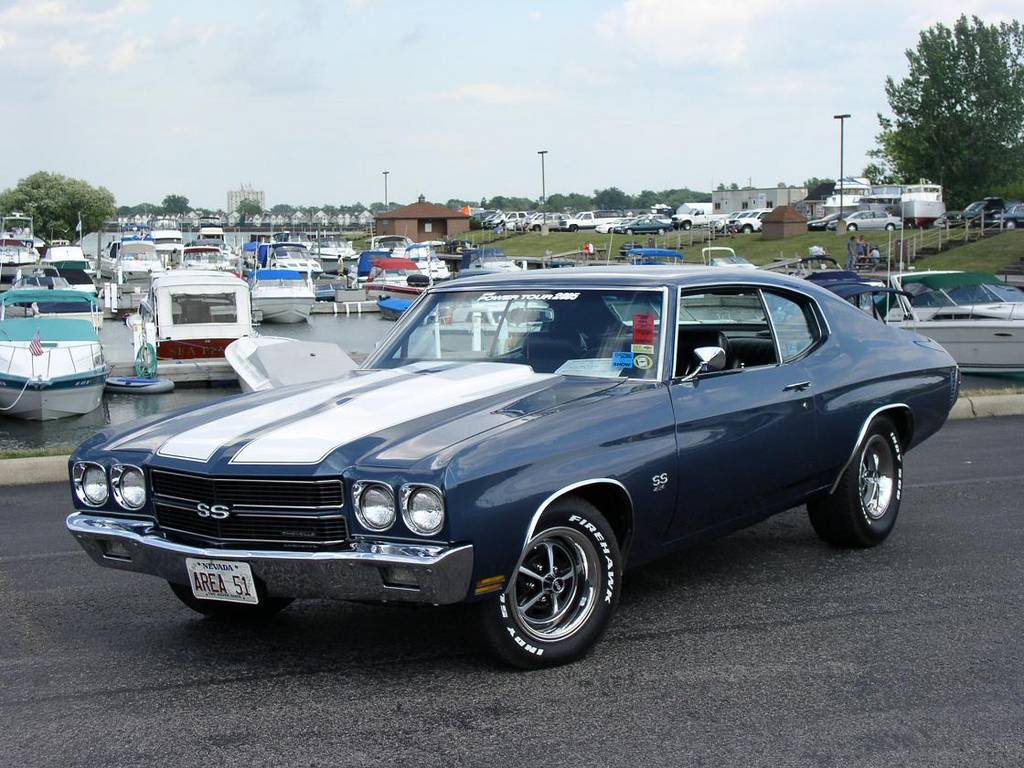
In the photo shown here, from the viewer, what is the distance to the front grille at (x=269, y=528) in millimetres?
4562

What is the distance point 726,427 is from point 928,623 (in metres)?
1.24

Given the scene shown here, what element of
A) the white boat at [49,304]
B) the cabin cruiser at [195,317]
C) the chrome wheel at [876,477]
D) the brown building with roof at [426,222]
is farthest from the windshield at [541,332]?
the brown building with roof at [426,222]

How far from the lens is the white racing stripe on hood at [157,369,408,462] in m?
4.86

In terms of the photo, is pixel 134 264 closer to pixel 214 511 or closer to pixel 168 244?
pixel 168 244

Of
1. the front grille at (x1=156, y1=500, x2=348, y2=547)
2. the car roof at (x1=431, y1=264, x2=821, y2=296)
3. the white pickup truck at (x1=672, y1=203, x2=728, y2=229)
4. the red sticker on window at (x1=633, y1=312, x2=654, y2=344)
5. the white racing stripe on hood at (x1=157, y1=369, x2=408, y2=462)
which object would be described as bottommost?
the front grille at (x1=156, y1=500, x2=348, y2=547)

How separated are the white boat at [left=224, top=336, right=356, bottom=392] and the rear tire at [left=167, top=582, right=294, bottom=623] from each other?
5.42m

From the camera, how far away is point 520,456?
4684 millimetres

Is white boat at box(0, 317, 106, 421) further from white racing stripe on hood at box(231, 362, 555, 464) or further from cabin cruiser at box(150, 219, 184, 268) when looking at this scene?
cabin cruiser at box(150, 219, 184, 268)

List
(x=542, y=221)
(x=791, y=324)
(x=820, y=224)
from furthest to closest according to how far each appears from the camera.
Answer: (x=542, y=221) < (x=820, y=224) < (x=791, y=324)

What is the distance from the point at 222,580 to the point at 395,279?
156ft

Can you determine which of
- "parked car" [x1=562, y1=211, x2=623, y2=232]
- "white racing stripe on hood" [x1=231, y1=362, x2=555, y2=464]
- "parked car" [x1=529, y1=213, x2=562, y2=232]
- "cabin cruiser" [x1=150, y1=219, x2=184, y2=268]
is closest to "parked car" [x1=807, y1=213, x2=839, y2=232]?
"parked car" [x1=562, y1=211, x2=623, y2=232]

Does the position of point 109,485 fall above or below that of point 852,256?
above

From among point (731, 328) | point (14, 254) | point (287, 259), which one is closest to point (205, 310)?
point (731, 328)

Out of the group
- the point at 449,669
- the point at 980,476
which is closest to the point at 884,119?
the point at 980,476
